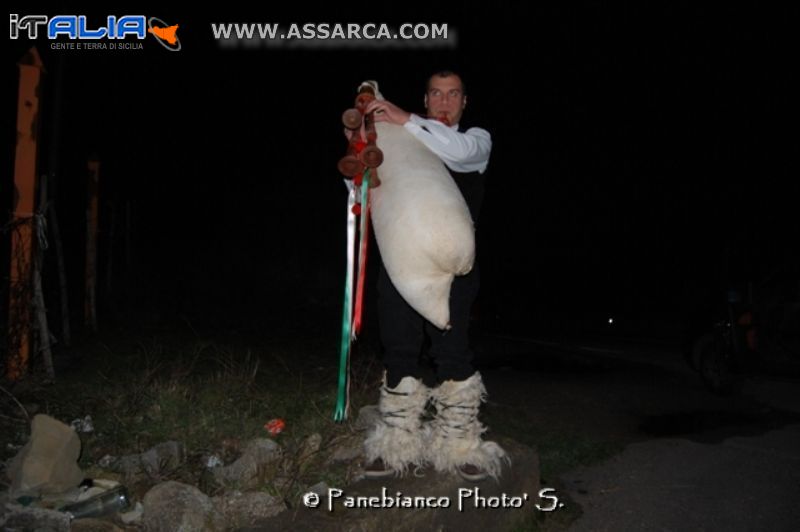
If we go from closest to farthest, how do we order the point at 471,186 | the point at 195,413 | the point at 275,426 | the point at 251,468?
the point at 251,468 → the point at 471,186 → the point at 275,426 → the point at 195,413

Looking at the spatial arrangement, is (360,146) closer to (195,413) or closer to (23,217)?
(195,413)

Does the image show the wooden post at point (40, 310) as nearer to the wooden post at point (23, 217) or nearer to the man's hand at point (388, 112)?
the wooden post at point (23, 217)

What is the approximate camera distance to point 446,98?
2656 millimetres

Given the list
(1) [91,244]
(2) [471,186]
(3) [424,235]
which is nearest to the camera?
(3) [424,235]

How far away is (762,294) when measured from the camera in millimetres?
6105

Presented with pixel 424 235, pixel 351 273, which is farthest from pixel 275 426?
pixel 424 235

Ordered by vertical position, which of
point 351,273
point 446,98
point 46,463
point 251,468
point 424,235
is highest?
point 446,98

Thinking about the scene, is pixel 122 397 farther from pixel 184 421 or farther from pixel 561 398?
pixel 561 398

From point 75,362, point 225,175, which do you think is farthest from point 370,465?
point 225,175

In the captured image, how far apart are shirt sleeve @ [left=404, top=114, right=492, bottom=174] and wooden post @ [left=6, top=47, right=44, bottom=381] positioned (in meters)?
A: 2.99

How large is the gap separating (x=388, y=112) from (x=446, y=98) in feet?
1.08

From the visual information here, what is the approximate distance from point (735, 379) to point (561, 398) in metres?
1.87

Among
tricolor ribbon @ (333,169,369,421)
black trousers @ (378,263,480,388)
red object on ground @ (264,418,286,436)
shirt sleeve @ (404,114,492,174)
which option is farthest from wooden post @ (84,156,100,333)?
shirt sleeve @ (404,114,492,174)

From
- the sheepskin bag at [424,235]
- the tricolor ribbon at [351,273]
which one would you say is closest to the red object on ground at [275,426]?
the tricolor ribbon at [351,273]
